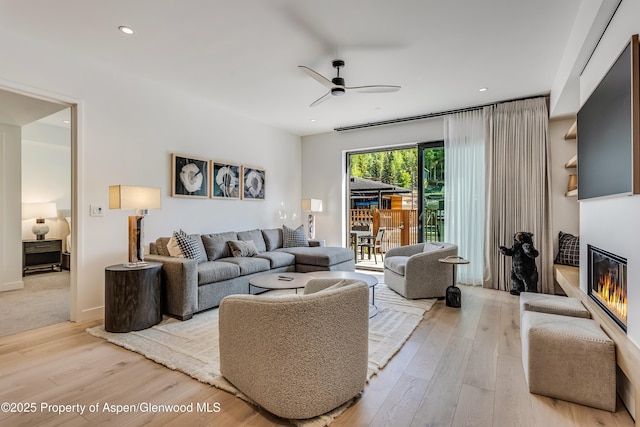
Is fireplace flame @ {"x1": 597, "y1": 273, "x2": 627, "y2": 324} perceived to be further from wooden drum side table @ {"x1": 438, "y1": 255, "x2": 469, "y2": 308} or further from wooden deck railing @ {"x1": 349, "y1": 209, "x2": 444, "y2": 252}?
wooden deck railing @ {"x1": 349, "y1": 209, "x2": 444, "y2": 252}

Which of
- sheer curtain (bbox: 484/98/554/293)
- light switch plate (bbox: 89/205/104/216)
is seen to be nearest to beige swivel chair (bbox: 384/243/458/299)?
sheer curtain (bbox: 484/98/554/293)

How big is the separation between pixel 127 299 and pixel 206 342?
0.90m

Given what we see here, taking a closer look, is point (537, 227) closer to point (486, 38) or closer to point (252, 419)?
point (486, 38)

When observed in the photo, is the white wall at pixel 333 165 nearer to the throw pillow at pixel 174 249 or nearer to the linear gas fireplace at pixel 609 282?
the throw pillow at pixel 174 249

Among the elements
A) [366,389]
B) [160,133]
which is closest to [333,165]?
[160,133]

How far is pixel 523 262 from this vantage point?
13.5ft

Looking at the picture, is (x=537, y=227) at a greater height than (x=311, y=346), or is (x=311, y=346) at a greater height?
(x=537, y=227)

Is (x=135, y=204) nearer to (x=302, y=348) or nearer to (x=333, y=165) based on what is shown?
(x=302, y=348)

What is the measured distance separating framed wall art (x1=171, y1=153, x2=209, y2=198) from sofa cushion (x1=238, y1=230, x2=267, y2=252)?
778 millimetres

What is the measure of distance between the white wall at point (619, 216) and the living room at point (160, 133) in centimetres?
1

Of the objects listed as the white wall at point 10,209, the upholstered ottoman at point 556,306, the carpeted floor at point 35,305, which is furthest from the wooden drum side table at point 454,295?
the white wall at point 10,209

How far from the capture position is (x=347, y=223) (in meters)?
6.25

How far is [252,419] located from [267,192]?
4360mm

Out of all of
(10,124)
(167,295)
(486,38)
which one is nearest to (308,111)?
(486,38)
